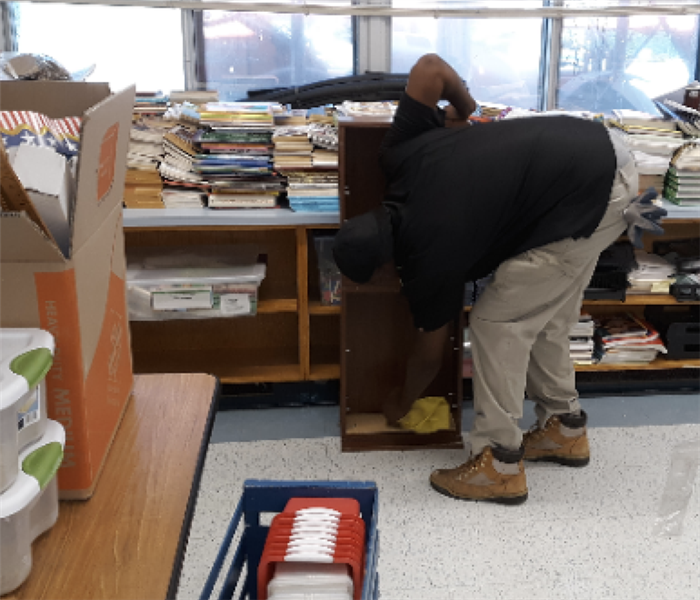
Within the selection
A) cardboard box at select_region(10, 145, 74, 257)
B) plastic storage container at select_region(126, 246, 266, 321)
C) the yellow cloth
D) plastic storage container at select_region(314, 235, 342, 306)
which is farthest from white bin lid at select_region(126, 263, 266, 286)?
cardboard box at select_region(10, 145, 74, 257)

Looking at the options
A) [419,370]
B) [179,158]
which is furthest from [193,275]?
[419,370]

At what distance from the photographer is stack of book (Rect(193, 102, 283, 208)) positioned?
2885 mm

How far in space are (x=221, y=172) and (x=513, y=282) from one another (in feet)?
3.99

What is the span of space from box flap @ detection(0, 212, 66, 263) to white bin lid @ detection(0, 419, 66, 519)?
8.2 inches

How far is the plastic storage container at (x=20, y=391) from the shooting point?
829 mm

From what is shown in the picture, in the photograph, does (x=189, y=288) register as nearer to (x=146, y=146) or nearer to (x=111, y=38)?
(x=146, y=146)

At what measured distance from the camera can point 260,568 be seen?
1249 mm

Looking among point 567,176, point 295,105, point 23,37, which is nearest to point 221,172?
point 295,105

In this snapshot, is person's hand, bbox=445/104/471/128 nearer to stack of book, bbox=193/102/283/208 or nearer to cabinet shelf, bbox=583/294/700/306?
stack of book, bbox=193/102/283/208

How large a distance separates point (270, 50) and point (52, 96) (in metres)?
2.87

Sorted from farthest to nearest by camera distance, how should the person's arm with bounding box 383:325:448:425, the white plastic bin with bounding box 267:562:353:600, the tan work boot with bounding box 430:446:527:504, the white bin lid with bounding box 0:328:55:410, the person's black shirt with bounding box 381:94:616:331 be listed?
the person's arm with bounding box 383:325:448:425, the tan work boot with bounding box 430:446:527:504, the person's black shirt with bounding box 381:94:616:331, the white plastic bin with bounding box 267:562:353:600, the white bin lid with bounding box 0:328:55:410

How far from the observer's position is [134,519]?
1018 mm

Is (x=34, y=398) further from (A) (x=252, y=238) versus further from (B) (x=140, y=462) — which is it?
(A) (x=252, y=238)

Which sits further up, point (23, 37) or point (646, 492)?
point (23, 37)
